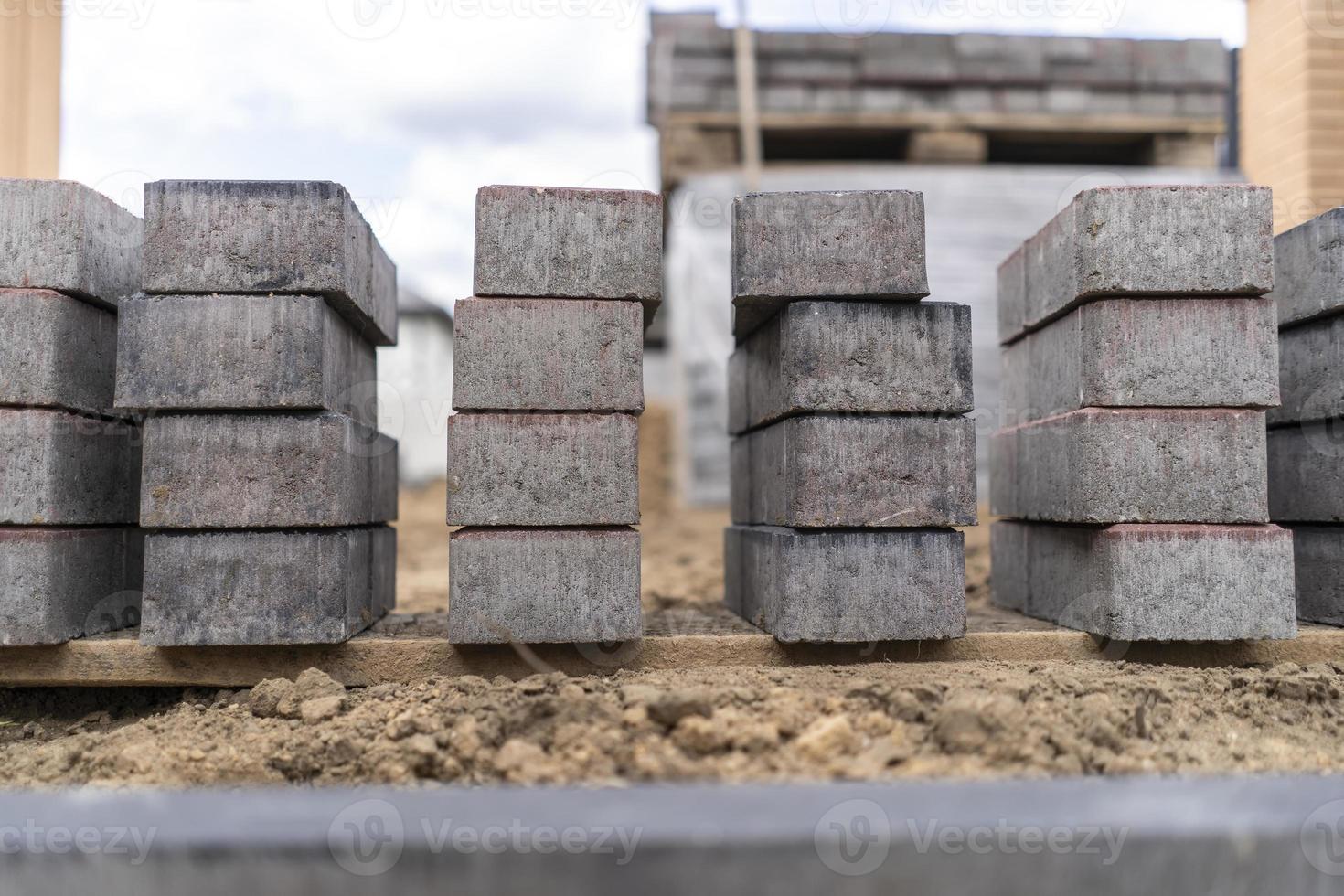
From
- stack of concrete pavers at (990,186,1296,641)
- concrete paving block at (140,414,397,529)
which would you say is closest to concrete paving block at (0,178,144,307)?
concrete paving block at (140,414,397,529)

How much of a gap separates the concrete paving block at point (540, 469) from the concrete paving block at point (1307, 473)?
8.23ft

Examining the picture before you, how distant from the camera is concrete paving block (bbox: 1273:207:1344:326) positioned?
3281mm

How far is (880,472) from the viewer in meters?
3.09

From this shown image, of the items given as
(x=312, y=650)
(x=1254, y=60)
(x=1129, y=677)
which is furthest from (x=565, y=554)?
(x=1254, y=60)

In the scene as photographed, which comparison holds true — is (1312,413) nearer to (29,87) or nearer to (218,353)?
(218,353)

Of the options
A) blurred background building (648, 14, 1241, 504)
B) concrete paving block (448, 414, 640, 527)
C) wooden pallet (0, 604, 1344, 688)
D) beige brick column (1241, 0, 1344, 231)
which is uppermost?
blurred background building (648, 14, 1241, 504)

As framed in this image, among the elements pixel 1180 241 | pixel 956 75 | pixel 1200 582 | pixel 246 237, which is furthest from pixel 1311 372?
pixel 956 75

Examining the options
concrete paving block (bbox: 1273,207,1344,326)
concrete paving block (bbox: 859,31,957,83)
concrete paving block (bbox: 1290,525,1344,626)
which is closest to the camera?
concrete paving block (bbox: 1273,207,1344,326)

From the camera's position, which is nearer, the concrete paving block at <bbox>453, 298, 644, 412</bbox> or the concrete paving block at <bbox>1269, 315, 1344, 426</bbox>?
the concrete paving block at <bbox>453, 298, 644, 412</bbox>

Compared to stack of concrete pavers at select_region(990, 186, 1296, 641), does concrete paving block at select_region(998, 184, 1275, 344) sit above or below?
above

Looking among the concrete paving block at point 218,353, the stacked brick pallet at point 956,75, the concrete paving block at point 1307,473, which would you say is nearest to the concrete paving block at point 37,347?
the concrete paving block at point 218,353

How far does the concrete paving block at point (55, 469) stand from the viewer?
3008 millimetres

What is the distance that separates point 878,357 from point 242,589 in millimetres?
2198

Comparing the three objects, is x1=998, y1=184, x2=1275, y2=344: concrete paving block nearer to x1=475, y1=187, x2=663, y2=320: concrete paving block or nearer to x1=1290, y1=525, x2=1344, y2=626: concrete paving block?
x1=1290, y1=525, x2=1344, y2=626: concrete paving block
